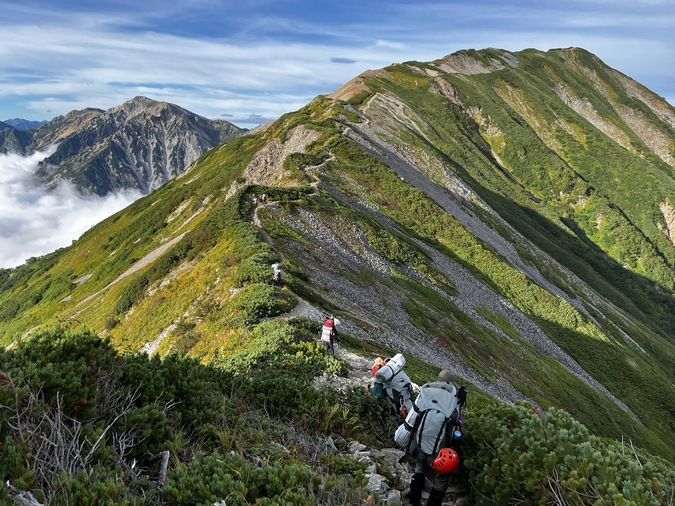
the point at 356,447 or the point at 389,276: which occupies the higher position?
the point at 356,447

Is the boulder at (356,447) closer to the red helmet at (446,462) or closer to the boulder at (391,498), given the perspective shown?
the boulder at (391,498)

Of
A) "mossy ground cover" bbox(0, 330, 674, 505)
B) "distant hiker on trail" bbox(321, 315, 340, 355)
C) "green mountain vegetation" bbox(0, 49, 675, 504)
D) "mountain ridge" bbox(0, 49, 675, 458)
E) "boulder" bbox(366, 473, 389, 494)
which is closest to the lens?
"mossy ground cover" bbox(0, 330, 674, 505)

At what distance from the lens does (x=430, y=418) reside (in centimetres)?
979

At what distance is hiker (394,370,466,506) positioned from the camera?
9242mm

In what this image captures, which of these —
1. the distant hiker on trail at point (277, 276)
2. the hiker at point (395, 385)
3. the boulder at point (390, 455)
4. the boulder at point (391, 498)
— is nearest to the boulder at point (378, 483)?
the boulder at point (391, 498)

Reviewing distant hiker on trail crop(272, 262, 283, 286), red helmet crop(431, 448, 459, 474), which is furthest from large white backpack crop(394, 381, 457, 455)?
distant hiker on trail crop(272, 262, 283, 286)

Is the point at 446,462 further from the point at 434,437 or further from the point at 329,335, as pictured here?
the point at 329,335

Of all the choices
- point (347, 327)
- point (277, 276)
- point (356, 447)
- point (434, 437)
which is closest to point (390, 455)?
point (356, 447)

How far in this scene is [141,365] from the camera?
10359 mm

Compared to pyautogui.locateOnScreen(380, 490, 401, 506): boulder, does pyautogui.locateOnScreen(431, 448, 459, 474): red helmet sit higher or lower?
higher

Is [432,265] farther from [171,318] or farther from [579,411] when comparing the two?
[171,318]

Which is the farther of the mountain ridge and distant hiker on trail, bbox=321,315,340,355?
the mountain ridge

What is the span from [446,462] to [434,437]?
592 millimetres

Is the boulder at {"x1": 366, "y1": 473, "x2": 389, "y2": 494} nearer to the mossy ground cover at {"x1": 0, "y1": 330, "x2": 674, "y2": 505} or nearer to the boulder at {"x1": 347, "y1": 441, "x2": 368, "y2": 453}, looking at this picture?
the mossy ground cover at {"x1": 0, "y1": 330, "x2": 674, "y2": 505}
